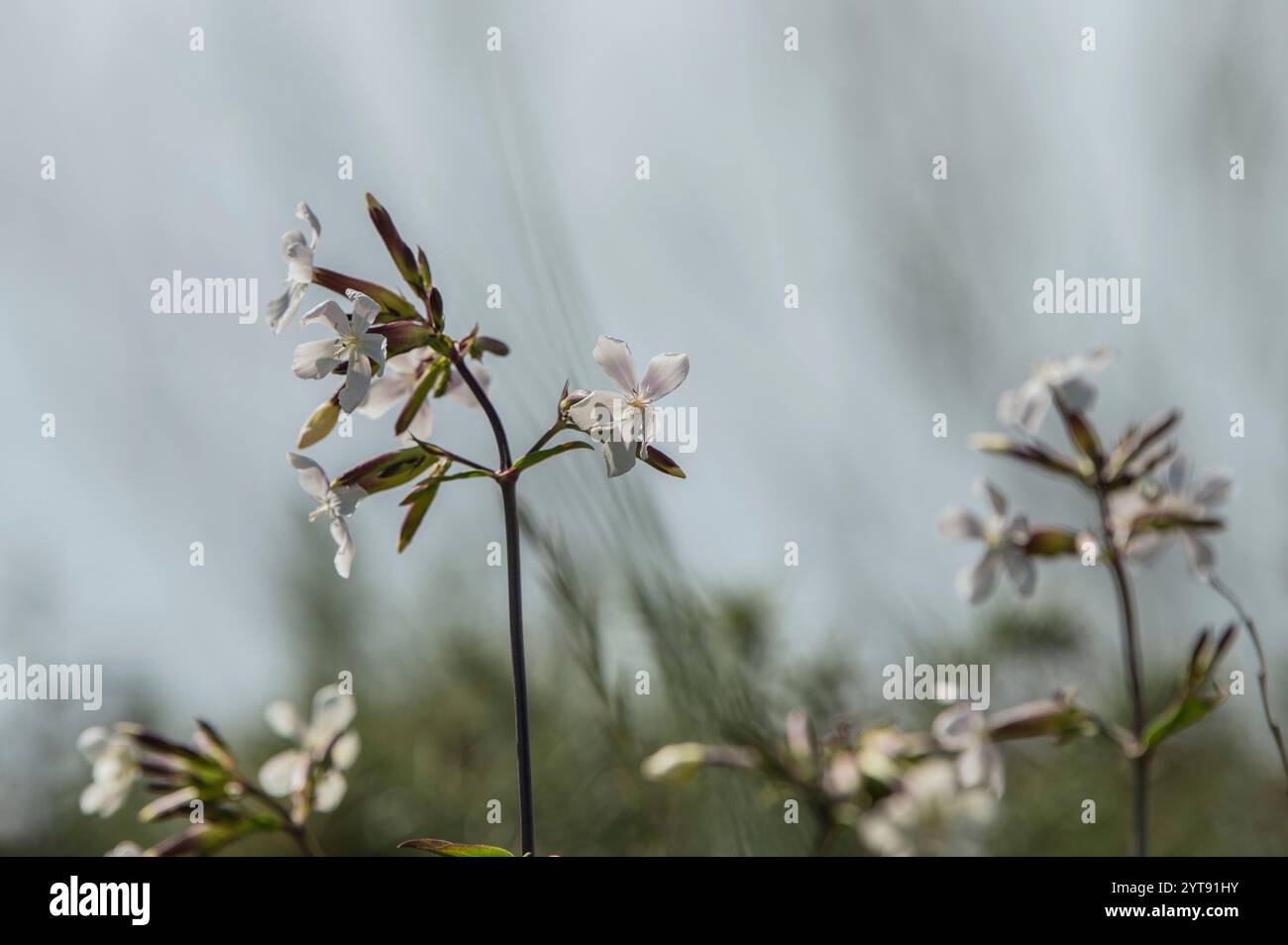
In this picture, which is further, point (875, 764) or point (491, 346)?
point (875, 764)

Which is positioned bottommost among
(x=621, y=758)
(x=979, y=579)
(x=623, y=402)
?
(x=621, y=758)

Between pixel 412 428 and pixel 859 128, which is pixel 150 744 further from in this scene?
pixel 859 128

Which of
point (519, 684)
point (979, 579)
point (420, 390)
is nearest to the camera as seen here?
point (519, 684)

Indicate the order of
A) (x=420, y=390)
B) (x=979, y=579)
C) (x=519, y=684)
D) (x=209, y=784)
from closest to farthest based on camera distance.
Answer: (x=519, y=684)
(x=420, y=390)
(x=209, y=784)
(x=979, y=579)

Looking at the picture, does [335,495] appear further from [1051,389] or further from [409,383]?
[1051,389]

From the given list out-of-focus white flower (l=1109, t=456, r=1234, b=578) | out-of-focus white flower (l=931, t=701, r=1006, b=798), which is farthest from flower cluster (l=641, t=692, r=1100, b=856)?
out-of-focus white flower (l=1109, t=456, r=1234, b=578)

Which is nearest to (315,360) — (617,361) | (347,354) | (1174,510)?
(347,354)

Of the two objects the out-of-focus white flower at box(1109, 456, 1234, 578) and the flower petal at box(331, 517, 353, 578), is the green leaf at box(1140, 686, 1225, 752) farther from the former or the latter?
the flower petal at box(331, 517, 353, 578)

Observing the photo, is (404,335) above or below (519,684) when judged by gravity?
above
